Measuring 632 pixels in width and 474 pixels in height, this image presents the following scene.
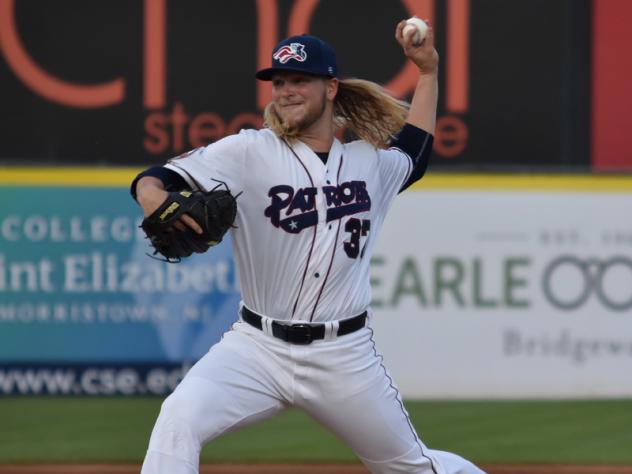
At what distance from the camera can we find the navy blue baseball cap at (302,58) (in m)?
3.97

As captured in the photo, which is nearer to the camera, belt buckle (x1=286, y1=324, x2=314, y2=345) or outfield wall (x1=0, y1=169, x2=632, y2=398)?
belt buckle (x1=286, y1=324, x2=314, y2=345)

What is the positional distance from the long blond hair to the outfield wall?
3126 mm

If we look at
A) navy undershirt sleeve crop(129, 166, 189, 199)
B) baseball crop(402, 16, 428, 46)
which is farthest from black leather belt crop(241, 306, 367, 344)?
baseball crop(402, 16, 428, 46)

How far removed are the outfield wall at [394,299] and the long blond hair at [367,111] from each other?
313 centimetres

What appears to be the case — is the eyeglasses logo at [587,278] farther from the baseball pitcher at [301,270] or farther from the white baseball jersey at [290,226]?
the white baseball jersey at [290,226]

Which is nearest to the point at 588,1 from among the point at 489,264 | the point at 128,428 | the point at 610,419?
the point at 489,264

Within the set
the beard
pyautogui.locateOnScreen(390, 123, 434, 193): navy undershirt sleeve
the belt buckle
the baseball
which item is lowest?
the belt buckle

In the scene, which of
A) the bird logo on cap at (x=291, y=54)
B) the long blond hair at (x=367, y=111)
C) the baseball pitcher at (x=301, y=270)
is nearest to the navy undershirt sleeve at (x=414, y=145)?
the long blond hair at (x=367, y=111)

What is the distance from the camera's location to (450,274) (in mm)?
7488

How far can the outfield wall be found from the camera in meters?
7.36

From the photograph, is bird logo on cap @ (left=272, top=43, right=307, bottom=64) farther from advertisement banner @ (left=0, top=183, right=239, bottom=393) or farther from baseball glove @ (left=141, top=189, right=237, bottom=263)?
advertisement banner @ (left=0, top=183, right=239, bottom=393)

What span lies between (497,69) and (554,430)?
2955 mm

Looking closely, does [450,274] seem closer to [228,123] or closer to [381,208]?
[228,123]

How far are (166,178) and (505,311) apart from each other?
13.1ft
